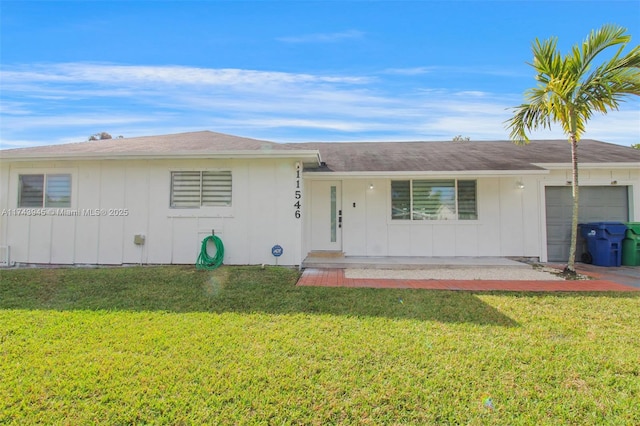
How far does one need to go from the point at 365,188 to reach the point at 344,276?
2.97 m

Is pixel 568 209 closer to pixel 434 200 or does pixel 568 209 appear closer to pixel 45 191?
pixel 434 200

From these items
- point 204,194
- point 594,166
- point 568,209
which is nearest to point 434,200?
point 568,209

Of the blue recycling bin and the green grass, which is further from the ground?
the blue recycling bin

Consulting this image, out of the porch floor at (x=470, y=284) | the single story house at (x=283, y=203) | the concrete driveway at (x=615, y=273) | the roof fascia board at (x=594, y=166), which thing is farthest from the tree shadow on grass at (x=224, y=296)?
the roof fascia board at (x=594, y=166)

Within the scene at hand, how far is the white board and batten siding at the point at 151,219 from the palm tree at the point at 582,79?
219 inches

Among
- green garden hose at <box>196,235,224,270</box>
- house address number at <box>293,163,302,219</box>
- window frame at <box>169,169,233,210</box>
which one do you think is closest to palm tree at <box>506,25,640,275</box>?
house address number at <box>293,163,302,219</box>

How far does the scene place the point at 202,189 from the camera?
7160 mm

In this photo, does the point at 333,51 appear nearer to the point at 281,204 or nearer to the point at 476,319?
the point at 281,204

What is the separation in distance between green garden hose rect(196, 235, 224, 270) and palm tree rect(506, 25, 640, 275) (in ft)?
25.2

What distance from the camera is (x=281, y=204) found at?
703 centimetres

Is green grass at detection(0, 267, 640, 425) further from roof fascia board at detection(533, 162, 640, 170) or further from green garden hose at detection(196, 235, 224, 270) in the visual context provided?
roof fascia board at detection(533, 162, 640, 170)

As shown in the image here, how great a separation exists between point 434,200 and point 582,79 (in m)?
3.90

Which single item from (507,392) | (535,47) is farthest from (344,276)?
(535,47)

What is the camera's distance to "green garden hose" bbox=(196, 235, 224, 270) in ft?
22.5
